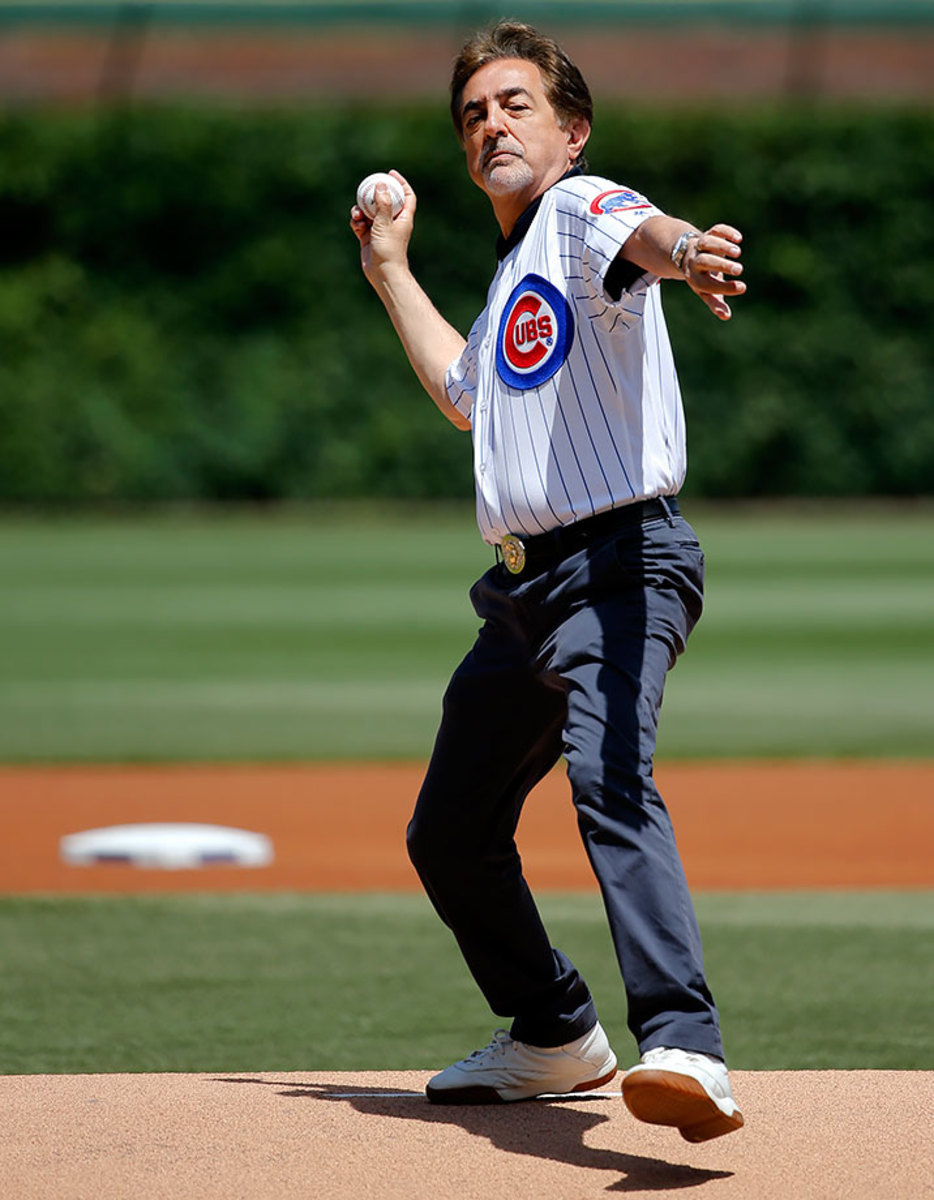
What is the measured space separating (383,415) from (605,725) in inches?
963

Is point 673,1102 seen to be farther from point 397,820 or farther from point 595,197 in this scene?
point 397,820

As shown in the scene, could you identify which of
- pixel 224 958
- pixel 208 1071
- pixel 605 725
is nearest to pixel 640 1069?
pixel 605 725

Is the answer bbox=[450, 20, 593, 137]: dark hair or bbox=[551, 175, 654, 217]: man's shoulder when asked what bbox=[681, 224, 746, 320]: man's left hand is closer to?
bbox=[551, 175, 654, 217]: man's shoulder

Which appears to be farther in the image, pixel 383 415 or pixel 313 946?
pixel 383 415

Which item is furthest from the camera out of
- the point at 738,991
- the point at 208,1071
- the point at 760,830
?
the point at 760,830

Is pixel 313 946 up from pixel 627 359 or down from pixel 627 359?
down

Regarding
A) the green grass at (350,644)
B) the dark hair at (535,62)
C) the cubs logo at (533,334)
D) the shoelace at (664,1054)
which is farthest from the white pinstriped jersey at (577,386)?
the green grass at (350,644)

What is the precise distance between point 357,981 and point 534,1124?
5.80ft

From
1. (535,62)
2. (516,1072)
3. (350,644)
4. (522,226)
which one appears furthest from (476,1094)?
(350,644)

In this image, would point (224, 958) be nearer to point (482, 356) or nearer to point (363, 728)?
point (482, 356)

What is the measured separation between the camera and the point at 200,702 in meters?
12.0

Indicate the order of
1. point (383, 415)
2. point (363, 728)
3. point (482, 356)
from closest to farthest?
1. point (482, 356)
2. point (363, 728)
3. point (383, 415)

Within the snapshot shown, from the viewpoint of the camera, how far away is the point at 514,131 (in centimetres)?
368

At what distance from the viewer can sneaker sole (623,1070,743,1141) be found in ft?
10.2
